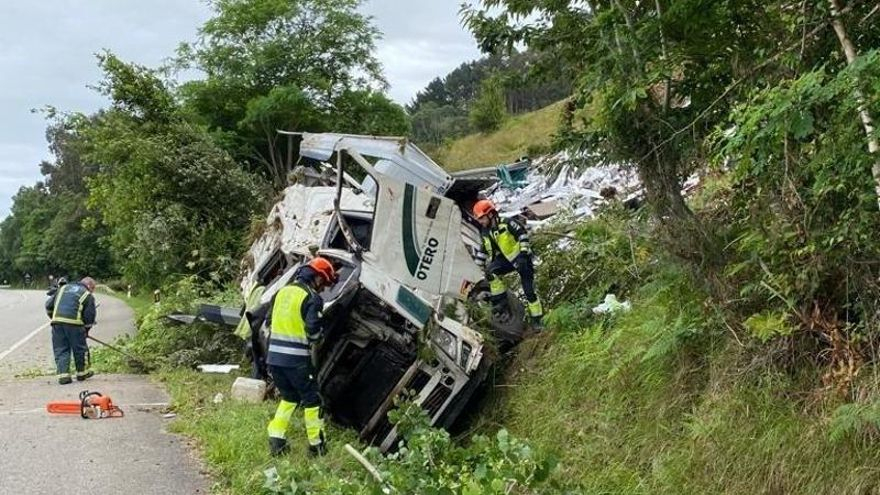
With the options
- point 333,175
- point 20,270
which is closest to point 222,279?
point 333,175

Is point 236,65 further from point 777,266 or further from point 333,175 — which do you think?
point 777,266

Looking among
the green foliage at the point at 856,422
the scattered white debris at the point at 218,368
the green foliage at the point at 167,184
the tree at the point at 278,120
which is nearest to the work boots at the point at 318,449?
the green foliage at the point at 856,422

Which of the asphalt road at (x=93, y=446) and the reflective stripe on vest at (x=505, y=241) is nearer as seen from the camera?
the asphalt road at (x=93, y=446)

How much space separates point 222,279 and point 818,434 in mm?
13770

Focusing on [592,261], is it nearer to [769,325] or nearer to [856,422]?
[769,325]

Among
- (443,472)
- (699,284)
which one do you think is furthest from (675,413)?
(443,472)

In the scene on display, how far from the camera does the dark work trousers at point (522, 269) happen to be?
8211 millimetres

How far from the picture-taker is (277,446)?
6.47 m

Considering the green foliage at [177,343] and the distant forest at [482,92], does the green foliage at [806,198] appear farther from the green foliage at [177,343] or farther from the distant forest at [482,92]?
the green foliage at [177,343]

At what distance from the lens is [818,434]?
13.5ft

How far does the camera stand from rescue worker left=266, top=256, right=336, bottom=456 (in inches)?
256

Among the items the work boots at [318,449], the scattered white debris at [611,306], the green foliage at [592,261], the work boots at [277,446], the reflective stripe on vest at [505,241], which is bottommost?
the work boots at [318,449]

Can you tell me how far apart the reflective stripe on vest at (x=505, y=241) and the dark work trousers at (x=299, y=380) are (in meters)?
2.59

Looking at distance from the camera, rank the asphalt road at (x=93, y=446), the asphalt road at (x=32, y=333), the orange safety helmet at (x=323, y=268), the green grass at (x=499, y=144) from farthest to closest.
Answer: the green grass at (x=499, y=144)
the asphalt road at (x=32, y=333)
the orange safety helmet at (x=323, y=268)
the asphalt road at (x=93, y=446)
